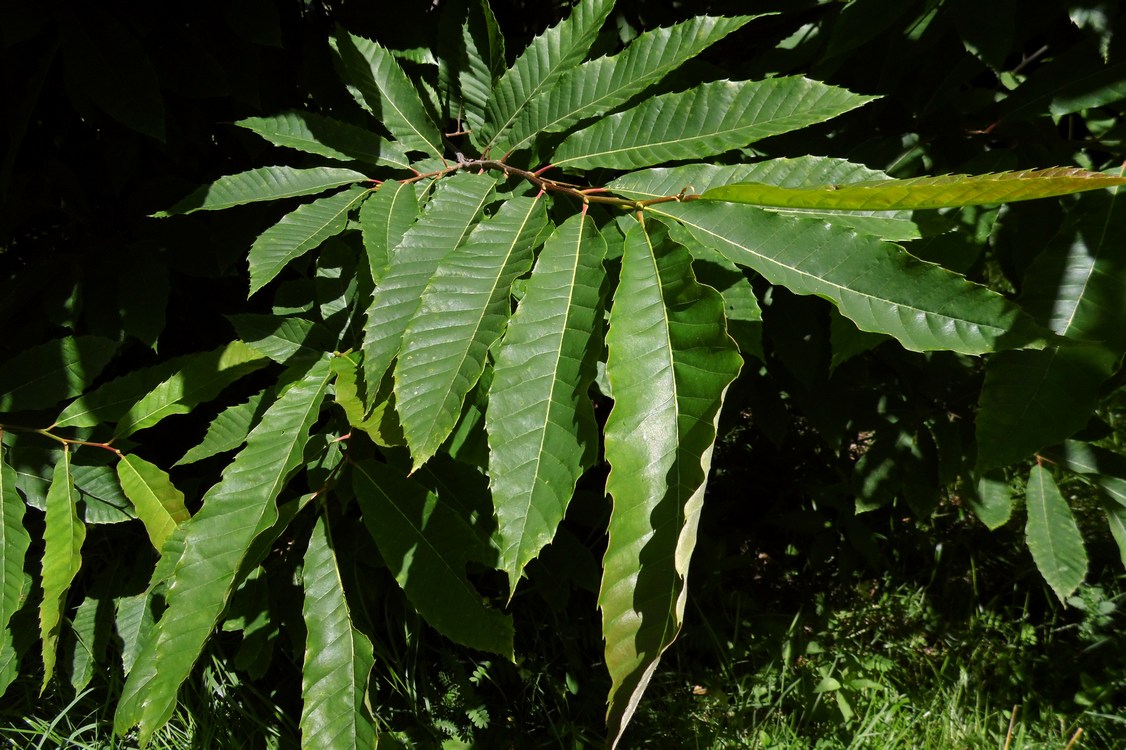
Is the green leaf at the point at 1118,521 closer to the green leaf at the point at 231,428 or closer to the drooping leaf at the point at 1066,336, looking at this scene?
the drooping leaf at the point at 1066,336

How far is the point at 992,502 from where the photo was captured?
1908 millimetres

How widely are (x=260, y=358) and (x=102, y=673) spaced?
4.94 ft

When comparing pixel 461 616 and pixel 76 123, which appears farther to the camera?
pixel 76 123

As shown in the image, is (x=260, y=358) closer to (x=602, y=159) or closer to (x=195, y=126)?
(x=195, y=126)

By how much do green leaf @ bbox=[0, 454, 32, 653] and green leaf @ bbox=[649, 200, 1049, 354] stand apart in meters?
1.39

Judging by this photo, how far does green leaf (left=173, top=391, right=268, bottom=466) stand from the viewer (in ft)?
4.74

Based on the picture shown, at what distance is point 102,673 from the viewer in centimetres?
235

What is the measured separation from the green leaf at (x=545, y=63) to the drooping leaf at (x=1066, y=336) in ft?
2.77

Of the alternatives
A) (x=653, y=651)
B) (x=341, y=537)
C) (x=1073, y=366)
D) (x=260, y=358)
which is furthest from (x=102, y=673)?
(x=1073, y=366)

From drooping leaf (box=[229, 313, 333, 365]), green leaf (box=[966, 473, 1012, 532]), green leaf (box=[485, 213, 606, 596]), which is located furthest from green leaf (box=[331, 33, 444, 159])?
green leaf (box=[966, 473, 1012, 532])

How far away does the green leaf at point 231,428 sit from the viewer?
144cm

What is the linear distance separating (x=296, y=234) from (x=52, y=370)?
83 centimetres

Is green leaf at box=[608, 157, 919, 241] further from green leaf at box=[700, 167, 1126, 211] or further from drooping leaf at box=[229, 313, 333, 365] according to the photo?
drooping leaf at box=[229, 313, 333, 365]

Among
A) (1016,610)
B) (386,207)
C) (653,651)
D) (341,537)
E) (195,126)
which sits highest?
(195,126)
